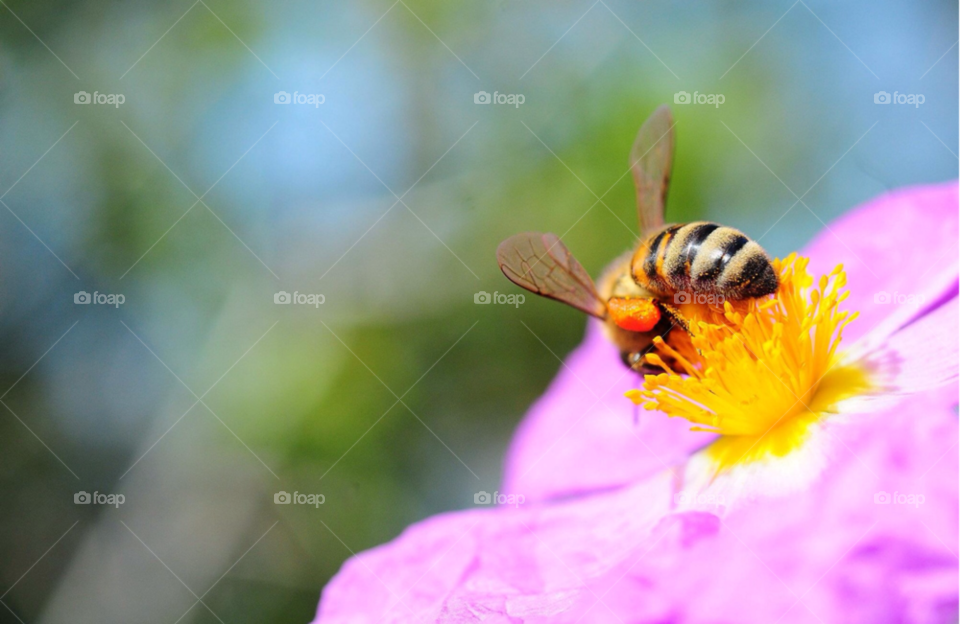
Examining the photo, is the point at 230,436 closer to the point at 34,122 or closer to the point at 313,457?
the point at 313,457

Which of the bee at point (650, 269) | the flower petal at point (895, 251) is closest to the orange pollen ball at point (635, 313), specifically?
the bee at point (650, 269)

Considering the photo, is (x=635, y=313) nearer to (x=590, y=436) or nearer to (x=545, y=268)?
(x=545, y=268)

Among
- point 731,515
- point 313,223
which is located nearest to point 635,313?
point 731,515

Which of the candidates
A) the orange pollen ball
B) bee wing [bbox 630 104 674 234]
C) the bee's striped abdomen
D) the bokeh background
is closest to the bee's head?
the bee's striped abdomen

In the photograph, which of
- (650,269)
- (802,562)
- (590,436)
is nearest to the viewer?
(802,562)

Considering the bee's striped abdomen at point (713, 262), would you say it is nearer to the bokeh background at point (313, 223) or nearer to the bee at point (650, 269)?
the bee at point (650, 269)

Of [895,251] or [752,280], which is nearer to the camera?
[752,280]

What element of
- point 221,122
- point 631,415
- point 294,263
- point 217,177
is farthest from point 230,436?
point 631,415
